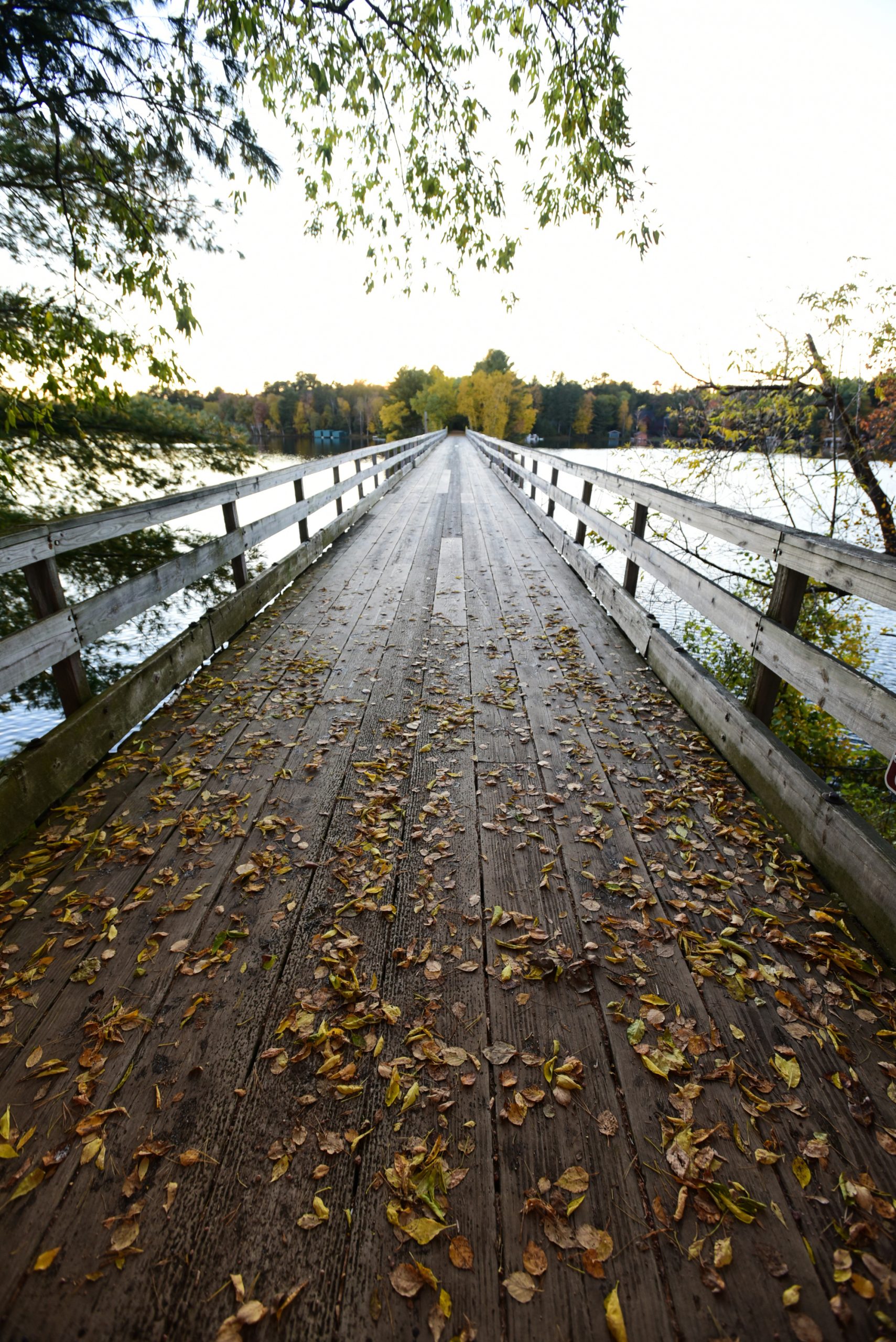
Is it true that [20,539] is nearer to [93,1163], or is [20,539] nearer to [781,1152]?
[93,1163]

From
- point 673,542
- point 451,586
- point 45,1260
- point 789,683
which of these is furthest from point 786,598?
point 673,542

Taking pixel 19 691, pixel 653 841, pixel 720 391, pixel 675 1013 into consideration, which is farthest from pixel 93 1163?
pixel 720 391

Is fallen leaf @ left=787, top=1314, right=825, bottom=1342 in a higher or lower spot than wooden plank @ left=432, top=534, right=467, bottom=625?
lower

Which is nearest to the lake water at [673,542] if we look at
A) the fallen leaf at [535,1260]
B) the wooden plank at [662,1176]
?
the wooden plank at [662,1176]

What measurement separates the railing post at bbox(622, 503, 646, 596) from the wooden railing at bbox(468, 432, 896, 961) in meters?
0.14

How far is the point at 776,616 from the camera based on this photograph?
2830 mm

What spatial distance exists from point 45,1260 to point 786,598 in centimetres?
328

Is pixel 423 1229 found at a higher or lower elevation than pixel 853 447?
lower

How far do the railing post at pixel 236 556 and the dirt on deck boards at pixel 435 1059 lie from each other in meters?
2.36

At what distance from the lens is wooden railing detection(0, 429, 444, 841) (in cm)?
257

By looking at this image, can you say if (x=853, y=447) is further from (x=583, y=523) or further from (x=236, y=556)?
(x=236, y=556)

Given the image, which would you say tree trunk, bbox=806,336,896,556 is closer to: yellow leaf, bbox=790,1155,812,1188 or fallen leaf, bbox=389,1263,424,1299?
yellow leaf, bbox=790,1155,812,1188

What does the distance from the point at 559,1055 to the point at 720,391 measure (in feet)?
30.0

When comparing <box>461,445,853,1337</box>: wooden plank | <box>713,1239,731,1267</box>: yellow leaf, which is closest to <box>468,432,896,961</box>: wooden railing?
<box>461,445,853,1337</box>: wooden plank
